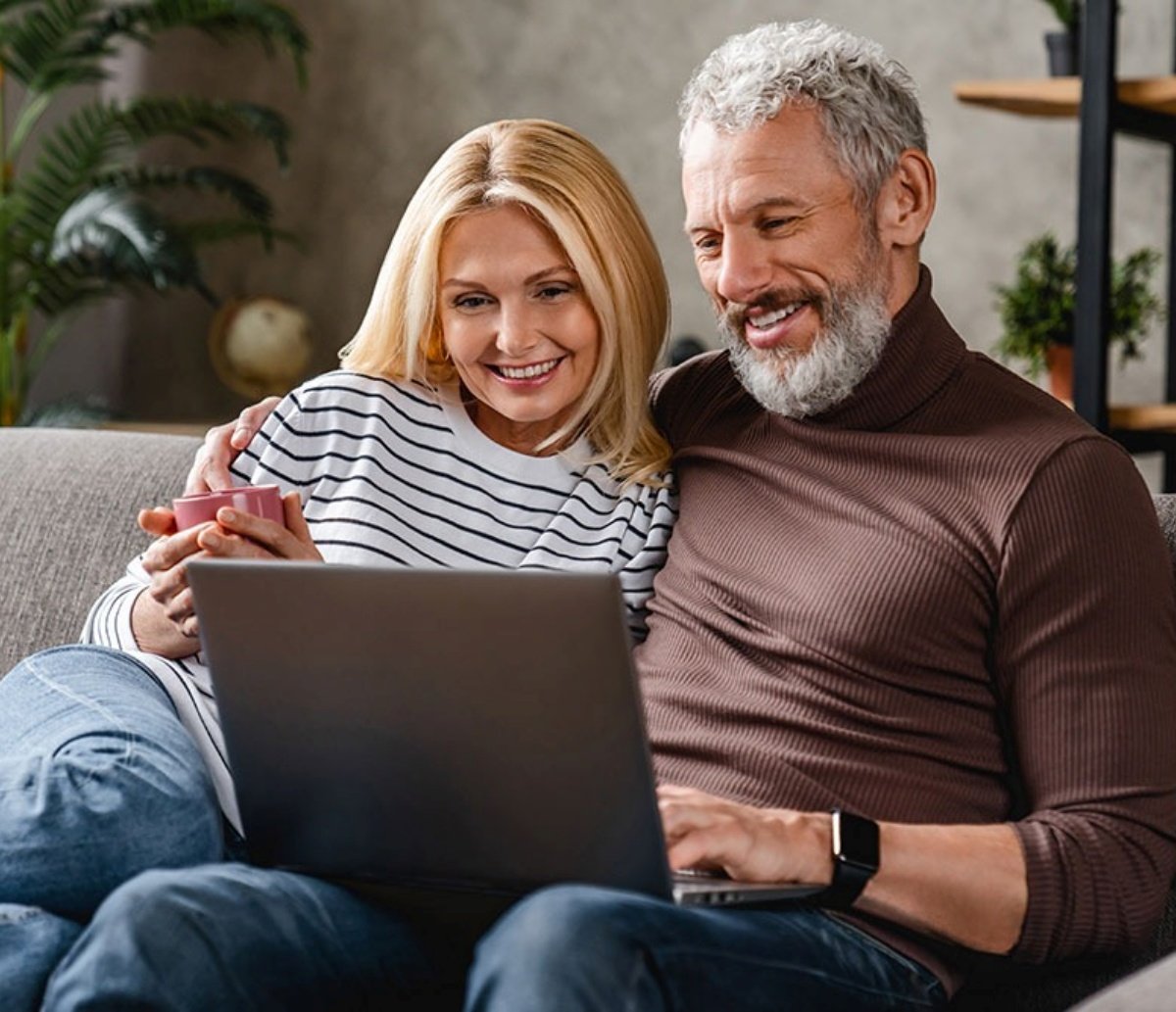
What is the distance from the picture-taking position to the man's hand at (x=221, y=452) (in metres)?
1.77

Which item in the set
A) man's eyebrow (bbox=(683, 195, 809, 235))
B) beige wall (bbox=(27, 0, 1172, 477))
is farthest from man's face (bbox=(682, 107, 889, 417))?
beige wall (bbox=(27, 0, 1172, 477))

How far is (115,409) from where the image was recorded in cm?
428

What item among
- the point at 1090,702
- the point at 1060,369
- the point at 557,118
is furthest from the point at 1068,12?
the point at 1090,702

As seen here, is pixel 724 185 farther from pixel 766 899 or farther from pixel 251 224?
pixel 251 224

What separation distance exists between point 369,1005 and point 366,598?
32 cm

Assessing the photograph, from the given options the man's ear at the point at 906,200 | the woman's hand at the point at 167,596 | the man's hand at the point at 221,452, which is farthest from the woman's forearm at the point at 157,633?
the man's ear at the point at 906,200

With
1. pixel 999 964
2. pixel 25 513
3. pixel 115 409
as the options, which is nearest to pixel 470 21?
pixel 115 409

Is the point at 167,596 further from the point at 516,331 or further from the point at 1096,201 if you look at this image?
the point at 1096,201

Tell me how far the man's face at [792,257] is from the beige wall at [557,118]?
185 centimetres

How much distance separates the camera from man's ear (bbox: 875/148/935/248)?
65.6 inches

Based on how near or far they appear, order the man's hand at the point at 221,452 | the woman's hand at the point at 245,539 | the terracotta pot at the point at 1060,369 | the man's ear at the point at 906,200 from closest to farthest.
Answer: the woman's hand at the point at 245,539, the man's ear at the point at 906,200, the man's hand at the point at 221,452, the terracotta pot at the point at 1060,369

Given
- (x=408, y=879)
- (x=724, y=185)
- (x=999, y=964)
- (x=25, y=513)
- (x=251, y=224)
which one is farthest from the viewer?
(x=251, y=224)

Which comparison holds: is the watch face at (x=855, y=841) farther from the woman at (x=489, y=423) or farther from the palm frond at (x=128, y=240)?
the palm frond at (x=128, y=240)

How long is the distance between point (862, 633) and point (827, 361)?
26 cm
